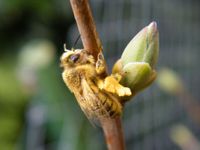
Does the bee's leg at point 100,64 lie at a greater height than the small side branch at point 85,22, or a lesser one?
lesser

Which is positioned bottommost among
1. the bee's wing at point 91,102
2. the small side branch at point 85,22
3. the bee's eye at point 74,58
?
the bee's wing at point 91,102

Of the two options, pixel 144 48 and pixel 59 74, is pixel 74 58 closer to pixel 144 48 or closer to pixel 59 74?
pixel 144 48

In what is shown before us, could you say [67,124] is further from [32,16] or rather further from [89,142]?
[32,16]

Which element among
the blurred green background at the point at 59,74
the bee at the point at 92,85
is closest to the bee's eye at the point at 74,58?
the bee at the point at 92,85

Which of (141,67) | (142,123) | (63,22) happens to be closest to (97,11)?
(63,22)

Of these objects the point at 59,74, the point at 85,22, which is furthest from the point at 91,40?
the point at 59,74

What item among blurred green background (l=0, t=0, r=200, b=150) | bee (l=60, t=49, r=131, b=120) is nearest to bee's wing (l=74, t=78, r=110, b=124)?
bee (l=60, t=49, r=131, b=120)

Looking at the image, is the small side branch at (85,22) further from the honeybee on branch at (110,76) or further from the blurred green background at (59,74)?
the blurred green background at (59,74)
